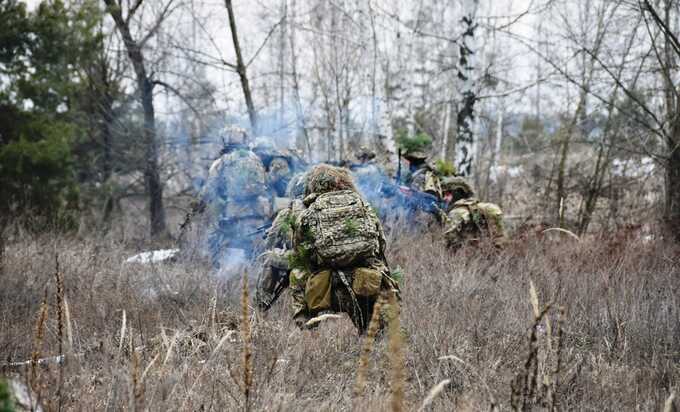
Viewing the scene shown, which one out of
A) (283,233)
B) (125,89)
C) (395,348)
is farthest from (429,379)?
(125,89)

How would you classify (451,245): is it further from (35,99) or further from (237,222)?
(35,99)

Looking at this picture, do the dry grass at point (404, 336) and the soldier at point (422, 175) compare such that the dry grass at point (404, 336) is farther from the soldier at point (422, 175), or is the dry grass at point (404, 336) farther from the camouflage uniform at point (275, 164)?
the camouflage uniform at point (275, 164)

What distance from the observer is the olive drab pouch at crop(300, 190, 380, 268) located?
3453 mm

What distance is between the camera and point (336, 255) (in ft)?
11.3

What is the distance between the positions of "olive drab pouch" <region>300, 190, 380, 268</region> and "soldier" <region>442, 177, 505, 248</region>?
322 cm

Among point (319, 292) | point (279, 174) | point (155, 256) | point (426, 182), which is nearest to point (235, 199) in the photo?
point (279, 174)

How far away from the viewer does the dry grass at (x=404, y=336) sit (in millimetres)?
2238

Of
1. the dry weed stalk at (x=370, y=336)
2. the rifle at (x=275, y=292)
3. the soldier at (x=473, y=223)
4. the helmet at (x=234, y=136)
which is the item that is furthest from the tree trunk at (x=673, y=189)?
the dry weed stalk at (x=370, y=336)

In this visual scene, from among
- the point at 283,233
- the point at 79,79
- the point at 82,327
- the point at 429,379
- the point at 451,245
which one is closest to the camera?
the point at 429,379

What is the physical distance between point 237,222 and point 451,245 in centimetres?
281

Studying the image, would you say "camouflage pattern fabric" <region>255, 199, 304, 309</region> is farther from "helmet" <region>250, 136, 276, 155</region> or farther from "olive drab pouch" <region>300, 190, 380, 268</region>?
"helmet" <region>250, 136, 276, 155</region>

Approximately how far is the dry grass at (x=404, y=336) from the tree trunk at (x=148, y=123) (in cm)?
526

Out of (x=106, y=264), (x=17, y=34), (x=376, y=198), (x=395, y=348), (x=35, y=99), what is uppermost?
(x=17, y=34)

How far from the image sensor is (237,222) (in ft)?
22.3
